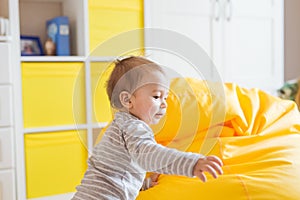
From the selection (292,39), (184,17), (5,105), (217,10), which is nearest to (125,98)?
(5,105)

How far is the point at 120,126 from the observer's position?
1.00 m

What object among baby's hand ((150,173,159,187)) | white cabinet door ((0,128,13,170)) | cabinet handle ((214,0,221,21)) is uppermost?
cabinet handle ((214,0,221,21))

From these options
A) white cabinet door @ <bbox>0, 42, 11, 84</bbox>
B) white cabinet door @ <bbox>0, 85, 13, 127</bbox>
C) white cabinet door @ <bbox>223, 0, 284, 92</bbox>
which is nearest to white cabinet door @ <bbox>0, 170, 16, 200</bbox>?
white cabinet door @ <bbox>0, 85, 13, 127</bbox>

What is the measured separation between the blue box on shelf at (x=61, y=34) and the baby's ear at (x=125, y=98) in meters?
1.43

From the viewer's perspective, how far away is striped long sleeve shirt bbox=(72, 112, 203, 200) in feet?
3.06

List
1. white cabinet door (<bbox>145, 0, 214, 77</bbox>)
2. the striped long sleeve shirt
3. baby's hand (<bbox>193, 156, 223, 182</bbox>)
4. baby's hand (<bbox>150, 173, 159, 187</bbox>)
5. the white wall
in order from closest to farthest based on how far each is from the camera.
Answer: baby's hand (<bbox>193, 156, 223, 182</bbox>)
the striped long sleeve shirt
baby's hand (<bbox>150, 173, 159, 187</bbox>)
white cabinet door (<bbox>145, 0, 214, 77</bbox>)
the white wall

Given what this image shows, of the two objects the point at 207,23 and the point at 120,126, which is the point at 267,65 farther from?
the point at 120,126

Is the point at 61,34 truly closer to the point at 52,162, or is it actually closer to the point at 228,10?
the point at 52,162

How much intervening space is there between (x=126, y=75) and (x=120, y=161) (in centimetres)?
20

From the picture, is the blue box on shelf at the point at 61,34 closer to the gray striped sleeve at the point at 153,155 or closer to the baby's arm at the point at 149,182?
the baby's arm at the point at 149,182

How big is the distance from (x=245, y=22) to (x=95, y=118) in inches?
78.4

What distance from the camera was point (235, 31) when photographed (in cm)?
281

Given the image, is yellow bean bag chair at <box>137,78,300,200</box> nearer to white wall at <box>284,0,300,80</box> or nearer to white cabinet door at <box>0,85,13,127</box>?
white cabinet door at <box>0,85,13,127</box>

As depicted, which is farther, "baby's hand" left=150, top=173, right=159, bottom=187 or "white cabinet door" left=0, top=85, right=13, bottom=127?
"white cabinet door" left=0, top=85, right=13, bottom=127
